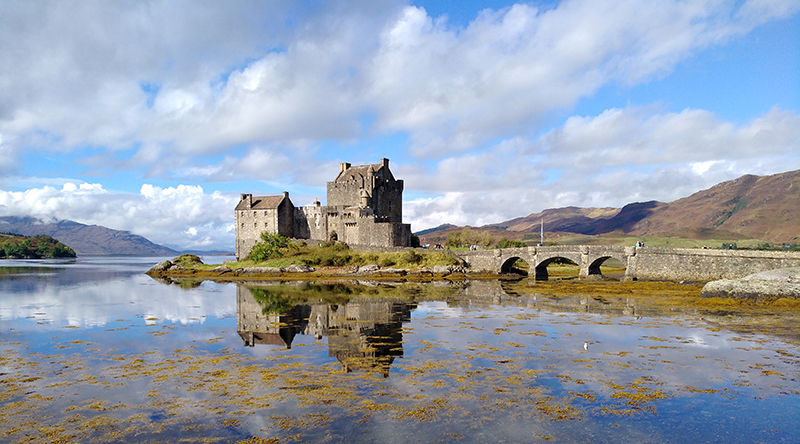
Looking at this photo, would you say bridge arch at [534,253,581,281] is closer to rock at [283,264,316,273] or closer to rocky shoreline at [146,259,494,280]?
rocky shoreline at [146,259,494,280]

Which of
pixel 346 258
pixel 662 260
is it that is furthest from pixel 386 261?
pixel 662 260

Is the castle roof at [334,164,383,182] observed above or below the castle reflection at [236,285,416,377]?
above

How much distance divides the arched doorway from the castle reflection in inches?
956

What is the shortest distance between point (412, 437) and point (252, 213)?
228 feet

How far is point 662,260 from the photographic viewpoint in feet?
147

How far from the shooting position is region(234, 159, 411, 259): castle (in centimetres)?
6788

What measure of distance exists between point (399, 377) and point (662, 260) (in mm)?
39035

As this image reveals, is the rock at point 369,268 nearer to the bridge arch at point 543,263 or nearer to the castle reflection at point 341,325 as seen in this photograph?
the bridge arch at point 543,263

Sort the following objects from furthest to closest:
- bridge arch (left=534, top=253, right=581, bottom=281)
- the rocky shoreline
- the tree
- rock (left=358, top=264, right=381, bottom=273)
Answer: the tree
rock (left=358, top=264, right=381, bottom=273)
the rocky shoreline
bridge arch (left=534, top=253, right=581, bottom=281)

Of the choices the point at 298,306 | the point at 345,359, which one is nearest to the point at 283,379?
the point at 345,359

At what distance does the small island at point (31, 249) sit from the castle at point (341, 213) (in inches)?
4481

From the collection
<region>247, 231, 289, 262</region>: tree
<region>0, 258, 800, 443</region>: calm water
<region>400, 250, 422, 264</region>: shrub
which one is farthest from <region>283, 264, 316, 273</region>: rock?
<region>0, 258, 800, 443</region>: calm water

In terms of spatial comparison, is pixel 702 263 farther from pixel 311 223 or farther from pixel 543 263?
pixel 311 223

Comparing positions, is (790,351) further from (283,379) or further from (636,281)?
(636,281)
